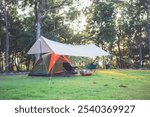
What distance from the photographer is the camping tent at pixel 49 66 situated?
1359cm

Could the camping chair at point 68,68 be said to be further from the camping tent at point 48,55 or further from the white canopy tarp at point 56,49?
the white canopy tarp at point 56,49

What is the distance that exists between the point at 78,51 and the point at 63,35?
1298 cm

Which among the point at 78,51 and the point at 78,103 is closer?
the point at 78,103

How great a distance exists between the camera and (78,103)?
5723mm

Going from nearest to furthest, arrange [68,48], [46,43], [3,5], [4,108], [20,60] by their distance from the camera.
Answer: [4,108] < [46,43] < [68,48] < [3,5] < [20,60]

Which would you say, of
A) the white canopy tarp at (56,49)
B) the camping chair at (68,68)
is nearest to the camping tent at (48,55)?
the white canopy tarp at (56,49)

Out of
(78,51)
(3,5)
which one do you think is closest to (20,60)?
(3,5)

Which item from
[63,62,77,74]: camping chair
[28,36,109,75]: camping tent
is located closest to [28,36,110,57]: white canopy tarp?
[28,36,109,75]: camping tent

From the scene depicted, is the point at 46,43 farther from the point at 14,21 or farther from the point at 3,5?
the point at 14,21

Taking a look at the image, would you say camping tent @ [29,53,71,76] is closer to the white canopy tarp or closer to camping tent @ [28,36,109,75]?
camping tent @ [28,36,109,75]

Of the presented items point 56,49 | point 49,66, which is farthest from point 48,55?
point 56,49

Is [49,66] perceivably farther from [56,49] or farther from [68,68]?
[68,68]

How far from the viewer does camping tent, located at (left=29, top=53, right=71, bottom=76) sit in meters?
13.6

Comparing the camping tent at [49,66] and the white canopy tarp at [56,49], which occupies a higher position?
the white canopy tarp at [56,49]
